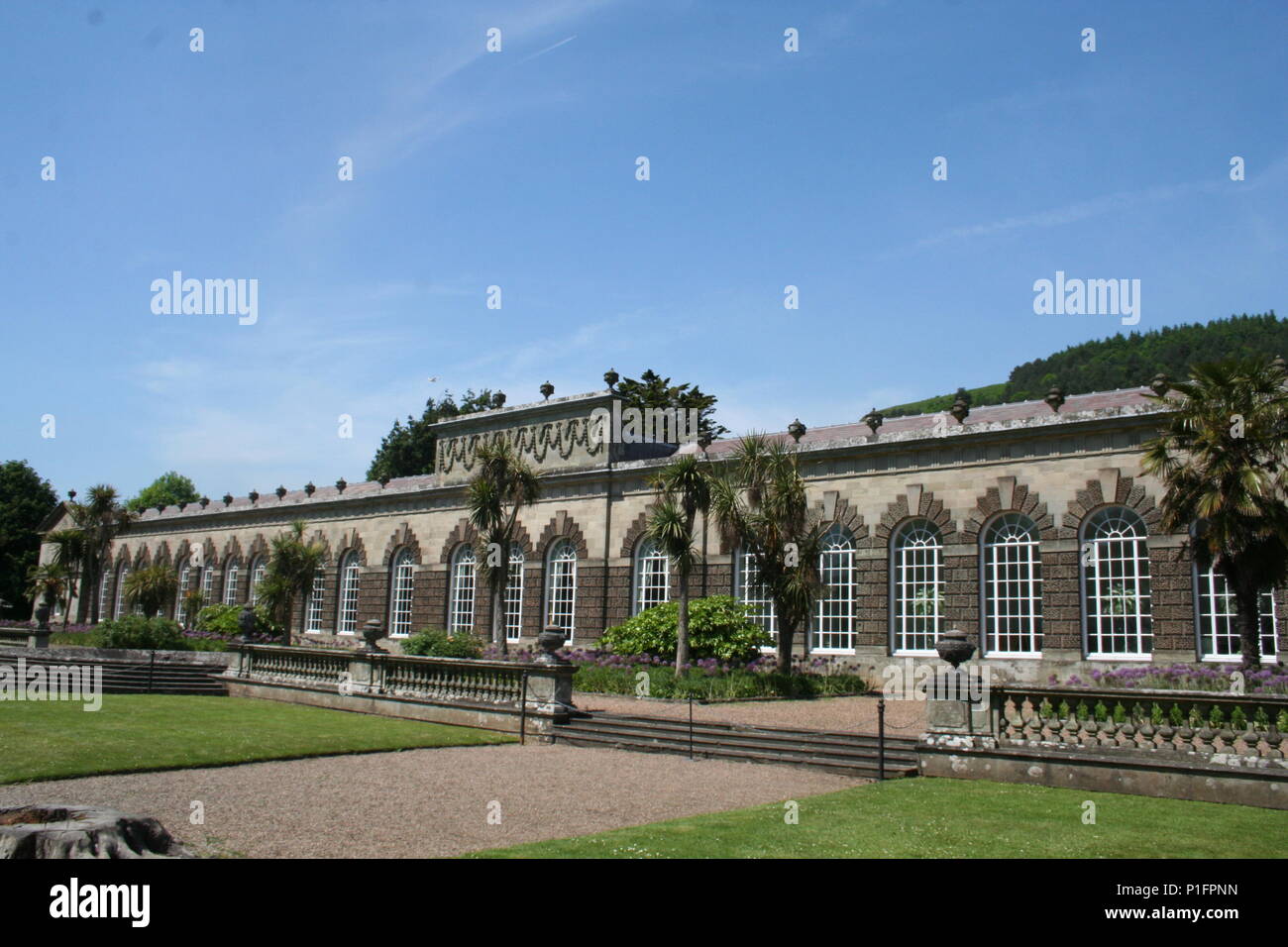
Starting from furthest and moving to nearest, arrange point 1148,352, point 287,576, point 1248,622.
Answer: point 1148,352, point 287,576, point 1248,622

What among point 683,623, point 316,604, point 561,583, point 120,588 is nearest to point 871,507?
point 683,623

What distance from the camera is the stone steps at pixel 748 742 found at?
14586 mm

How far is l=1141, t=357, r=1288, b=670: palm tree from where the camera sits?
16062 mm

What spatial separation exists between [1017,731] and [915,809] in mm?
3222

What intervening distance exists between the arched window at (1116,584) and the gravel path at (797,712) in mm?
4390

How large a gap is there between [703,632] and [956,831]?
626 inches

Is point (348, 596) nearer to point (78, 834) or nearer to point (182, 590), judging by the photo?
point (182, 590)

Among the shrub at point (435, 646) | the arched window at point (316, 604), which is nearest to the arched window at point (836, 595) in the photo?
the shrub at point (435, 646)

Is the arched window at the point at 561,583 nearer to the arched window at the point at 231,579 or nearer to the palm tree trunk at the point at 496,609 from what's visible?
the palm tree trunk at the point at 496,609

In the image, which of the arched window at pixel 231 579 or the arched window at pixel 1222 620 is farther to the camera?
the arched window at pixel 231 579

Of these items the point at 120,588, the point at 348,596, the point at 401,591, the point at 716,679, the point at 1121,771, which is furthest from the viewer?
the point at 120,588

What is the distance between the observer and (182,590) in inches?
1948
